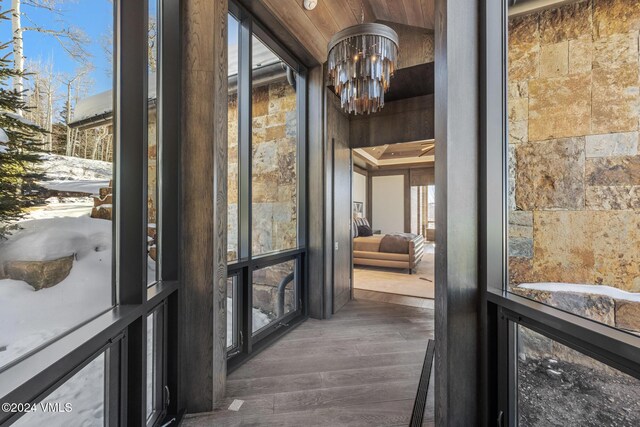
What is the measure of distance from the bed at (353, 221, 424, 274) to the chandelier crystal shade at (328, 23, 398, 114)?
14.3ft

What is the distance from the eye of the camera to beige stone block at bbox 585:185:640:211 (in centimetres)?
160

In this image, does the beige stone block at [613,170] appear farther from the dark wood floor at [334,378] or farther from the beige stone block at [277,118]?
the beige stone block at [277,118]

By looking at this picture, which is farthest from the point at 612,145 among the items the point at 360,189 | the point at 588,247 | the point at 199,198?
the point at 360,189

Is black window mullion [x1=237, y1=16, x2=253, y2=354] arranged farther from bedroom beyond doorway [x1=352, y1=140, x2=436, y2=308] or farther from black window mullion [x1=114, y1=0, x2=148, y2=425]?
bedroom beyond doorway [x1=352, y1=140, x2=436, y2=308]

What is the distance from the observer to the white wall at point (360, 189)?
32.1 feet

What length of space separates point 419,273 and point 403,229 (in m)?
4.65

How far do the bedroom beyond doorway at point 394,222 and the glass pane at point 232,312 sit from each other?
8.12 feet

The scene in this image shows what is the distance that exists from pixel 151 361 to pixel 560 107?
3193 mm

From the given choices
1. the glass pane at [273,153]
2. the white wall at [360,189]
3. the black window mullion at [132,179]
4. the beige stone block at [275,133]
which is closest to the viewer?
the black window mullion at [132,179]

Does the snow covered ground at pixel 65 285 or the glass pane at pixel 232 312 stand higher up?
the snow covered ground at pixel 65 285

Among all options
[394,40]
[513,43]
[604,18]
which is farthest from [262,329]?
[604,18]

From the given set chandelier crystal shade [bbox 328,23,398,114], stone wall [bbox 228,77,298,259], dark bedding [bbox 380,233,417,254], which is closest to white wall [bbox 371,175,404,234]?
dark bedding [bbox 380,233,417,254]

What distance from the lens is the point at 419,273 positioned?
238 inches

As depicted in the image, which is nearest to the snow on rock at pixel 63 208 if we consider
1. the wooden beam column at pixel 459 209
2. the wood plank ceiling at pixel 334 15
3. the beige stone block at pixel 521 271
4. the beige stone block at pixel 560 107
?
the wooden beam column at pixel 459 209
